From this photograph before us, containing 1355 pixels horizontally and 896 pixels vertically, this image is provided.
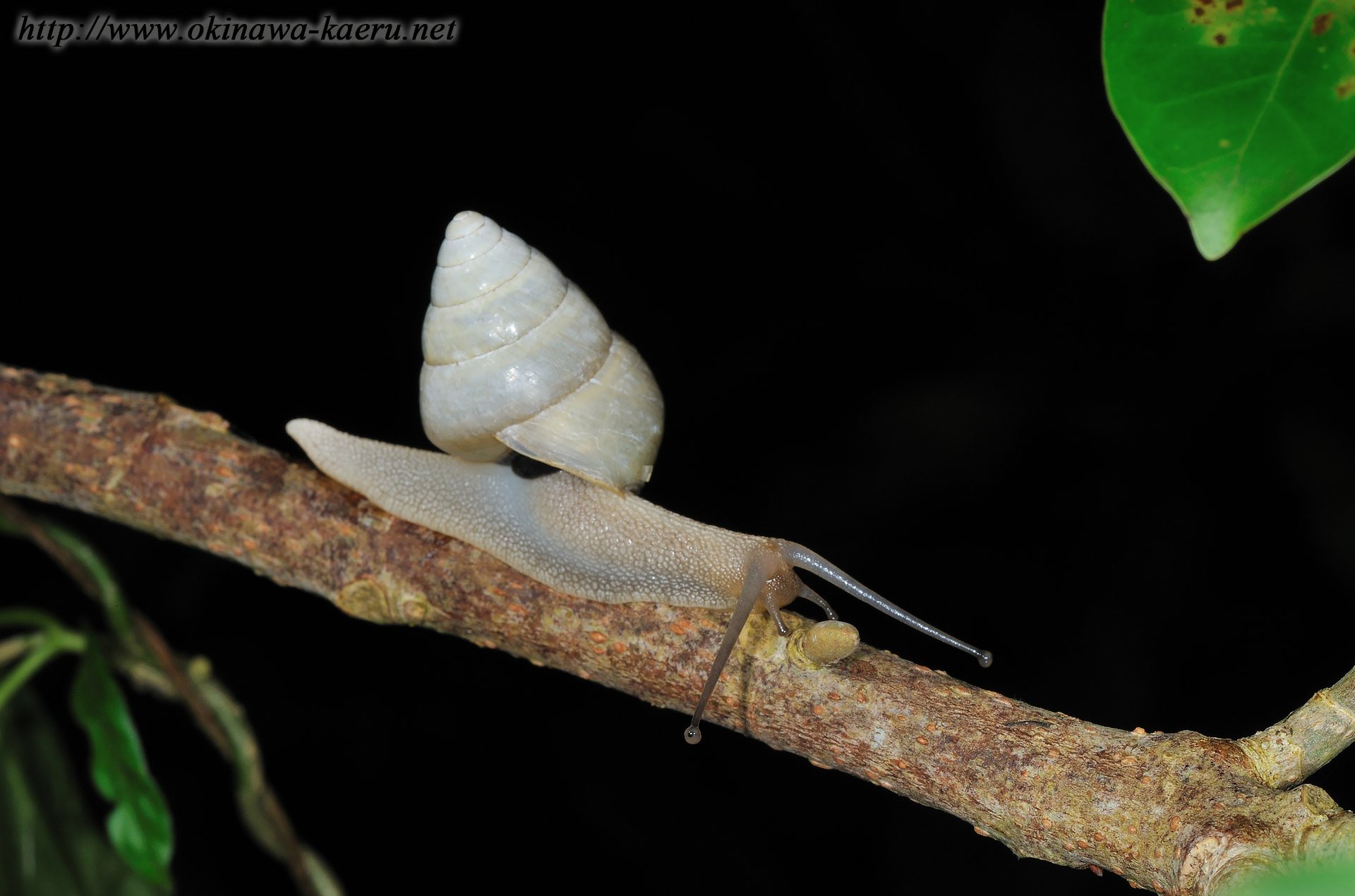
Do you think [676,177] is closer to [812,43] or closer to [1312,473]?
[812,43]

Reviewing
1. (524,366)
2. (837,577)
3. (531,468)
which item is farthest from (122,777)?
(837,577)

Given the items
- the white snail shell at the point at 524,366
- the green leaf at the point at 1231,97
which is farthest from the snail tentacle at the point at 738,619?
the green leaf at the point at 1231,97

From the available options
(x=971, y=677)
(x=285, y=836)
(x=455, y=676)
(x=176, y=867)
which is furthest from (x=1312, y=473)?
(x=176, y=867)

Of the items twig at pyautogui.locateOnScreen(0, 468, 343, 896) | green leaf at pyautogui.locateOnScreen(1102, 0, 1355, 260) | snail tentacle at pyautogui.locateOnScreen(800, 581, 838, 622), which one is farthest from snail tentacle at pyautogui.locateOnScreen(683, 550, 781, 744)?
twig at pyautogui.locateOnScreen(0, 468, 343, 896)

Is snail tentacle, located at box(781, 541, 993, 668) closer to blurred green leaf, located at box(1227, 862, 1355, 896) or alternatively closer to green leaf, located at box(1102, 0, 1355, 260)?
green leaf, located at box(1102, 0, 1355, 260)

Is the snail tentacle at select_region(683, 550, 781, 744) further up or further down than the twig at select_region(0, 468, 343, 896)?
further up

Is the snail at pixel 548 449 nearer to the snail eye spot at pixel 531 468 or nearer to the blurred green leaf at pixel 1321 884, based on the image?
the snail eye spot at pixel 531 468
